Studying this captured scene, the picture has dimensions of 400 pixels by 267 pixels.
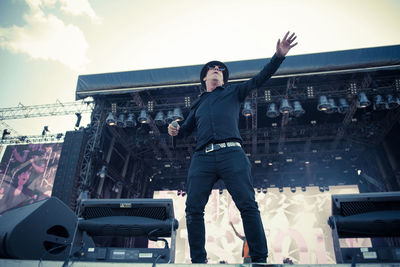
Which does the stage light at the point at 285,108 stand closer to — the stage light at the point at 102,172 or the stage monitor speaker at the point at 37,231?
the stage light at the point at 102,172

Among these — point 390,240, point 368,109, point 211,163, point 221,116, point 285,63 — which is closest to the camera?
point 211,163

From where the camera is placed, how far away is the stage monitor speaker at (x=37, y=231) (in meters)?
2.08

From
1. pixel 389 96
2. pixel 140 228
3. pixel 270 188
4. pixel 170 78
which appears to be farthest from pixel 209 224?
pixel 140 228

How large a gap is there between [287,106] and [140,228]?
7.16 metres

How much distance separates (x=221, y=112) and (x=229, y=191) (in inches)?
25.9

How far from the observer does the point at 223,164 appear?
6.59ft

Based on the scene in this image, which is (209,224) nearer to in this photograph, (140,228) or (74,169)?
(74,169)

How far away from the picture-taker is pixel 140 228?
2285 millimetres

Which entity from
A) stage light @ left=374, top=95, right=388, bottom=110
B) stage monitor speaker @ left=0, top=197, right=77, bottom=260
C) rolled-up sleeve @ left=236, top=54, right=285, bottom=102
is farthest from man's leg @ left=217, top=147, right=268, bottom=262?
stage light @ left=374, top=95, right=388, bottom=110

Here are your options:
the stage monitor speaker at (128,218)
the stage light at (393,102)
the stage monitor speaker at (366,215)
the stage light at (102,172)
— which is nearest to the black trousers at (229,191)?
the stage monitor speaker at (128,218)

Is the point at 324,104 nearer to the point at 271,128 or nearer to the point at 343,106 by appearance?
the point at 343,106

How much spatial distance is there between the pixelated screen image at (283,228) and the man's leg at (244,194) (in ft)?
39.5

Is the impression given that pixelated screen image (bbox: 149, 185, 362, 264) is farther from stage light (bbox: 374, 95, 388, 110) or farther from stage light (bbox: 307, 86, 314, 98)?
stage light (bbox: 307, 86, 314, 98)

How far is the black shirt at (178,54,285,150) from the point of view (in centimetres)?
214
